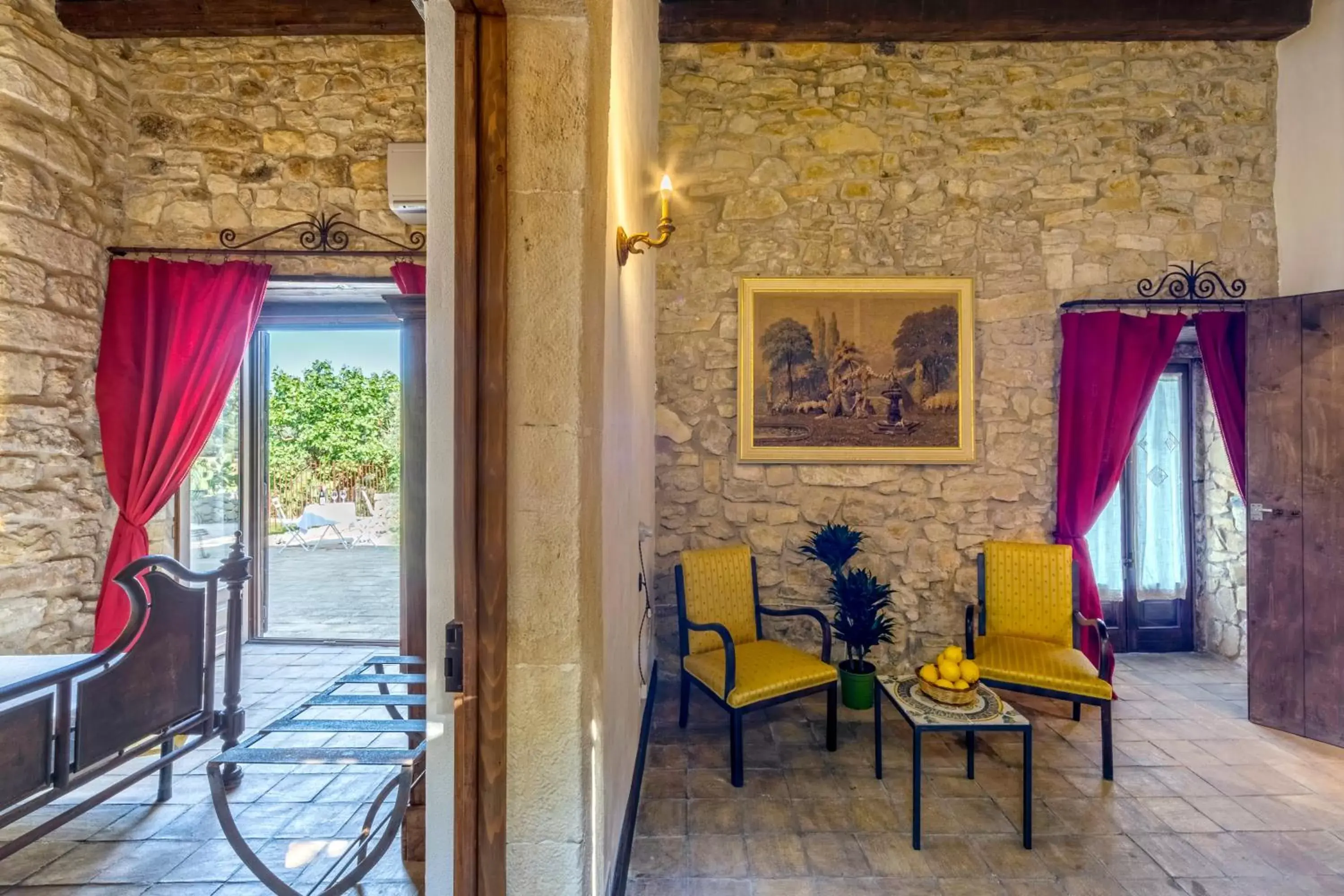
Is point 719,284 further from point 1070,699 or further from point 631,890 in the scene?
point 631,890

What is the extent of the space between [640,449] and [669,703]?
1.54m

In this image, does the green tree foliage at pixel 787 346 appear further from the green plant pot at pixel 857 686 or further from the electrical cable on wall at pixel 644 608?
the green plant pot at pixel 857 686

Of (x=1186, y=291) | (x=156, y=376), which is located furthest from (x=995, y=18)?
(x=156, y=376)

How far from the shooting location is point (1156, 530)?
3787 millimetres

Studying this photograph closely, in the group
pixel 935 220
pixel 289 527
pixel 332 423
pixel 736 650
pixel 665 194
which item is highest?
pixel 935 220

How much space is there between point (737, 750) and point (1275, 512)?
9.81 ft

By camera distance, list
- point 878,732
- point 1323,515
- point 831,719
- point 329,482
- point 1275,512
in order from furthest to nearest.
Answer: point 329,482
point 1275,512
point 1323,515
point 831,719
point 878,732

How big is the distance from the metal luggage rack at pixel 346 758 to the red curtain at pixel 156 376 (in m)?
1.78

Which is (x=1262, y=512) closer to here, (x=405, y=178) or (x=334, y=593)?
(x=405, y=178)

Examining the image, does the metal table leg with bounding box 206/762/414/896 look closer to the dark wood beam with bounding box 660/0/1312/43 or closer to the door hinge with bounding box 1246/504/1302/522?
the dark wood beam with bounding box 660/0/1312/43

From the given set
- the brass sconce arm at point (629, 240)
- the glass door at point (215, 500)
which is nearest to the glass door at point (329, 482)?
the glass door at point (215, 500)

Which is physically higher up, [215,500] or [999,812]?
[215,500]

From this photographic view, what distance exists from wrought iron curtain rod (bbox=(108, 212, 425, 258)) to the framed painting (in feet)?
6.32

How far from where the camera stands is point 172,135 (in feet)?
9.79
